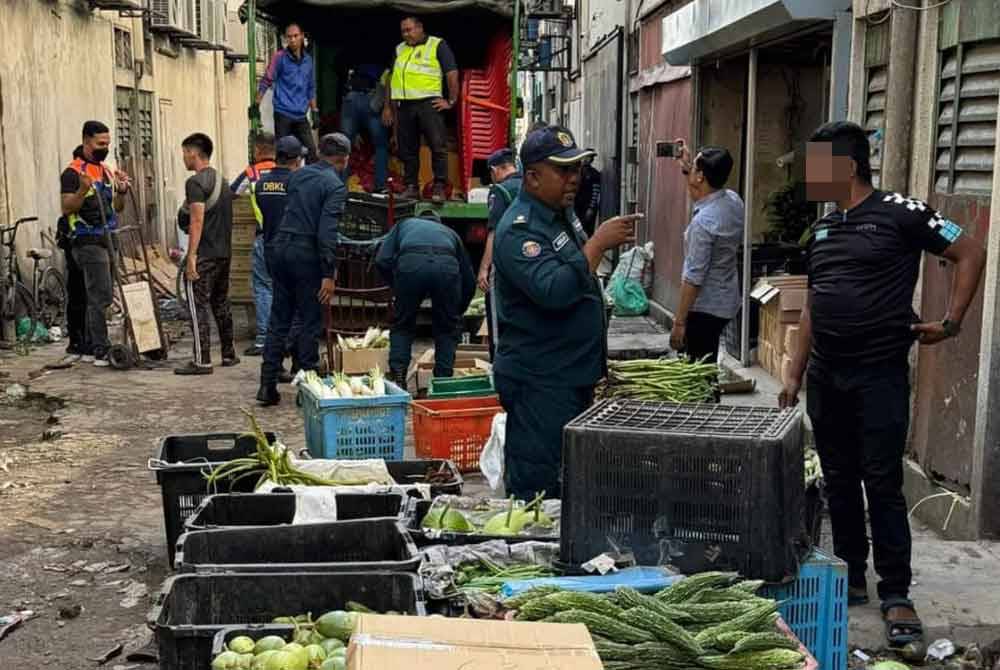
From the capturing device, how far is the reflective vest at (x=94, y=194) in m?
11.3

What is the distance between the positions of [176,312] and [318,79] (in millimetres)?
3389

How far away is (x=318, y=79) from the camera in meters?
14.5

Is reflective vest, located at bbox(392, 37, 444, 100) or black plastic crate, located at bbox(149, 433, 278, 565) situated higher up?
reflective vest, located at bbox(392, 37, 444, 100)

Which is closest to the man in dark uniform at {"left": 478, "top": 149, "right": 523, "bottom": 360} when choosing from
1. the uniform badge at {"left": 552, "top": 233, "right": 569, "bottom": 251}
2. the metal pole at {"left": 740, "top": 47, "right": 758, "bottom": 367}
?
the metal pole at {"left": 740, "top": 47, "right": 758, "bottom": 367}

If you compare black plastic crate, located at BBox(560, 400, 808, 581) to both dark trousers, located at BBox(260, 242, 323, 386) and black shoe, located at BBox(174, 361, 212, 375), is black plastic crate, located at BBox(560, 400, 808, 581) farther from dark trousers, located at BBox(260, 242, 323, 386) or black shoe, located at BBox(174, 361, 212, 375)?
black shoe, located at BBox(174, 361, 212, 375)

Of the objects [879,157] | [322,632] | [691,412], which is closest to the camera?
[322,632]

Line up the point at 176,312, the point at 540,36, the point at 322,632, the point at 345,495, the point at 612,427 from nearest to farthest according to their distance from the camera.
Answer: the point at 322,632 < the point at 612,427 < the point at 345,495 < the point at 176,312 < the point at 540,36

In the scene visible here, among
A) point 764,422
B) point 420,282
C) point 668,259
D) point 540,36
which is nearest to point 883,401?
point 764,422

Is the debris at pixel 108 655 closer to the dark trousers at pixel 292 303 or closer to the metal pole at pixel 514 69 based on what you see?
the dark trousers at pixel 292 303

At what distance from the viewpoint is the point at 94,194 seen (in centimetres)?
1137

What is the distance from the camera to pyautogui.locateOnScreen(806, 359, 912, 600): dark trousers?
478 cm

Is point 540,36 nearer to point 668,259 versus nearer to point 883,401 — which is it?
point 668,259

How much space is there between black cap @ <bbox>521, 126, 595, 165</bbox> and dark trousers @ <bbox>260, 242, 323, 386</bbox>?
4.71 metres

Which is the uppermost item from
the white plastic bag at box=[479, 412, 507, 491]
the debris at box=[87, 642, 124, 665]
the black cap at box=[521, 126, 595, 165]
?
the black cap at box=[521, 126, 595, 165]
